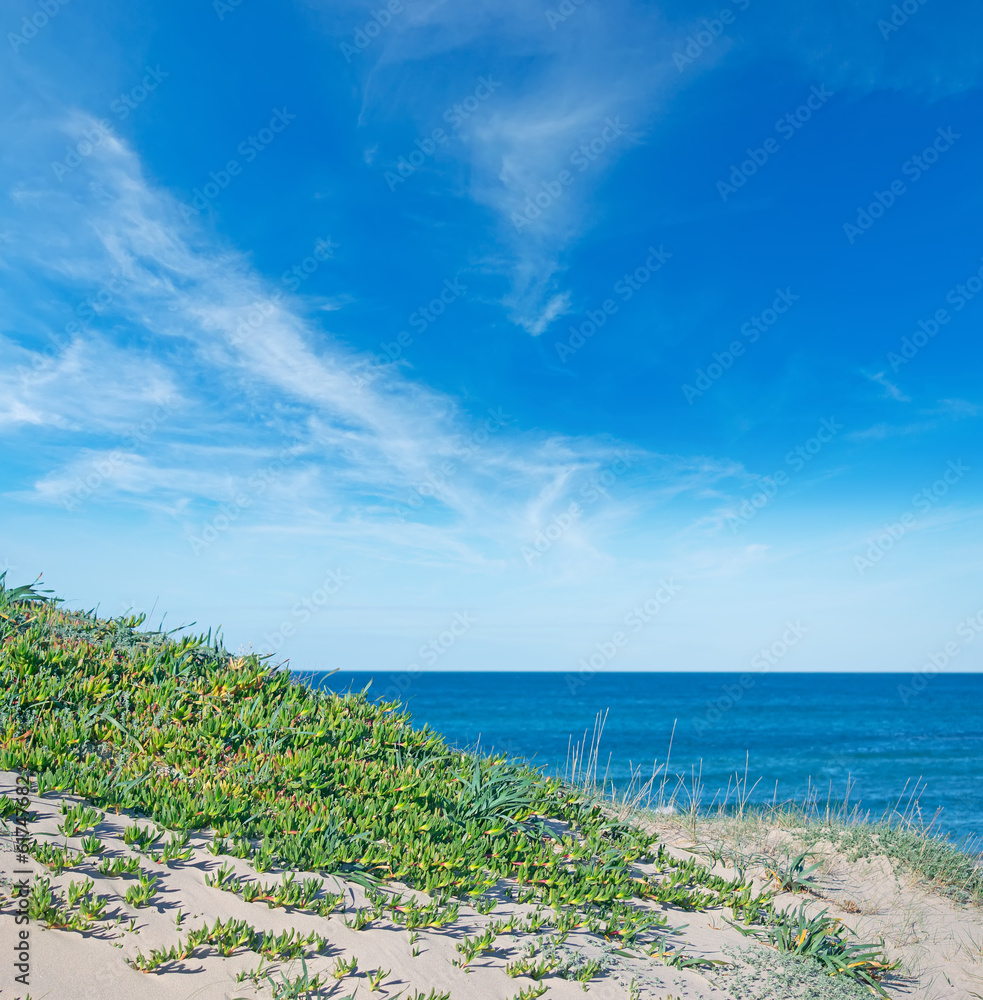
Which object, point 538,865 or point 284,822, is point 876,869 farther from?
point 284,822

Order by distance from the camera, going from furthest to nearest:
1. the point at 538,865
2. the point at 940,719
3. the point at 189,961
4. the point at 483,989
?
1. the point at 940,719
2. the point at 538,865
3. the point at 483,989
4. the point at 189,961

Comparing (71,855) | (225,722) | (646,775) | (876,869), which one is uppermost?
(225,722)

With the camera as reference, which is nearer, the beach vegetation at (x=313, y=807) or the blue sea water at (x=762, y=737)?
the beach vegetation at (x=313, y=807)

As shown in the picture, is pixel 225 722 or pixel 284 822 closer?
pixel 284 822

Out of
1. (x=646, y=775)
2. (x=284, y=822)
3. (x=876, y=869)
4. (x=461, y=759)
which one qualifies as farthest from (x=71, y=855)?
(x=646, y=775)

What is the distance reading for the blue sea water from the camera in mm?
26844

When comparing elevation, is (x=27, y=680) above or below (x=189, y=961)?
above

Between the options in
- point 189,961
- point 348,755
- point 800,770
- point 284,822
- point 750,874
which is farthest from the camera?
point 800,770

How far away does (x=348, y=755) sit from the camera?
727cm

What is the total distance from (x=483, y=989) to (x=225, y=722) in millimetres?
3810

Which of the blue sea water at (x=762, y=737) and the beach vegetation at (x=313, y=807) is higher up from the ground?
the beach vegetation at (x=313, y=807)

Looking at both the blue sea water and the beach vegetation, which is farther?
the blue sea water

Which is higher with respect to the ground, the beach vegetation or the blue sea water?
the beach vegetation

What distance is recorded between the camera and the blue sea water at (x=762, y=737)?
2684 centimetres
